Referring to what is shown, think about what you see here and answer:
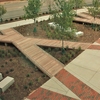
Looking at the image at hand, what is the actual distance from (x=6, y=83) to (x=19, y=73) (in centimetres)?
183

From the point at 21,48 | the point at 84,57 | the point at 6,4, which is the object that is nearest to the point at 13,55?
the point at 21,48

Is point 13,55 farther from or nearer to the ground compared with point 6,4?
nearer to the ground

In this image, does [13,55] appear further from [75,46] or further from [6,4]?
[6,4]

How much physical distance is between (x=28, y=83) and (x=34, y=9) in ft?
34.6

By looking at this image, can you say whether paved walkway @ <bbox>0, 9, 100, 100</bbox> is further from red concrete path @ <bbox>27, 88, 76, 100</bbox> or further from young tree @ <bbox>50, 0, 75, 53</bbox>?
young tree @ <bbox>50, 0, 75, 53</bbox>

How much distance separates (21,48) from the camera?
53.4ft

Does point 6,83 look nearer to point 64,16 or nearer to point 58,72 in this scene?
point 58,72

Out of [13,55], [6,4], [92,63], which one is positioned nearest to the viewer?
[92,63]

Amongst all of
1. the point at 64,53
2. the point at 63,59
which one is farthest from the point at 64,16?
the point at 63,59

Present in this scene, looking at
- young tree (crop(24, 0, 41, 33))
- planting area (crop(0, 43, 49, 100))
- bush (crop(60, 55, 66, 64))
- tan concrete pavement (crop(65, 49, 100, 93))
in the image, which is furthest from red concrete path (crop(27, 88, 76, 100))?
young tree (crop(24, 0, 41, 33))

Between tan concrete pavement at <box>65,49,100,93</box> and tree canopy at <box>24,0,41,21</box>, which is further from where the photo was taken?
tree canopy at <box>24,0,41,21</box>

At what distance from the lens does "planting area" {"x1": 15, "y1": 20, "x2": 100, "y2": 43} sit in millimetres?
18706

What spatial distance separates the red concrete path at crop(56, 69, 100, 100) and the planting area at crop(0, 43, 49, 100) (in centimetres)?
124

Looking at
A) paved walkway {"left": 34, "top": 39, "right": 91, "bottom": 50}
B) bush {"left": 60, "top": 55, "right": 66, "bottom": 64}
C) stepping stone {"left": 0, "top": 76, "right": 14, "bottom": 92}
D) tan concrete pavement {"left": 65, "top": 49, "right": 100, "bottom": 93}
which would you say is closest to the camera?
stepping stone {"left": 0, "top": 76, "right": 14, "bottom": 92}
